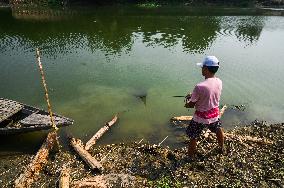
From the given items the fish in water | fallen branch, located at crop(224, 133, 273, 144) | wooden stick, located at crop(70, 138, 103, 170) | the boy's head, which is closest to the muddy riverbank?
fallen branch, located at crop(224, 133, 273, 144)

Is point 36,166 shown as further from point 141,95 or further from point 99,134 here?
point 141,95

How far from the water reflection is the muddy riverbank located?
12763 mm

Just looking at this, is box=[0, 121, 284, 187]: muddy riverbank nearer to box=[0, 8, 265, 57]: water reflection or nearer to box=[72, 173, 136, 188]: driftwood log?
box=[72, 173, 136, 188]: driftwood log

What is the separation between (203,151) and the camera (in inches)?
360

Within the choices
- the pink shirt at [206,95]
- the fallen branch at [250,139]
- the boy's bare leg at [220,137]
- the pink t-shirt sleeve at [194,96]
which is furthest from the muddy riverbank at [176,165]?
the pink t-shirt sleeve at [194,96]

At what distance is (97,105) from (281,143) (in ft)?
24.1

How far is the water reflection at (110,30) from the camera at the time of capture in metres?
23.8

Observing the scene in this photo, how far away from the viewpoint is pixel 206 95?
758 centimetres

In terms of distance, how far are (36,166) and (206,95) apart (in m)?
5.01

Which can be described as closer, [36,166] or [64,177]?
[64,177]

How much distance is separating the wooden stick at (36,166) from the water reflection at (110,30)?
12.3m

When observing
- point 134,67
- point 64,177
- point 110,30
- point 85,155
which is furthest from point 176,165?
point 110,30

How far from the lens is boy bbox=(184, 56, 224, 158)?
748 cm

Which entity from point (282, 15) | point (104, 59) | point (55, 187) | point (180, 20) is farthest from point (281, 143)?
point (282, 15)
